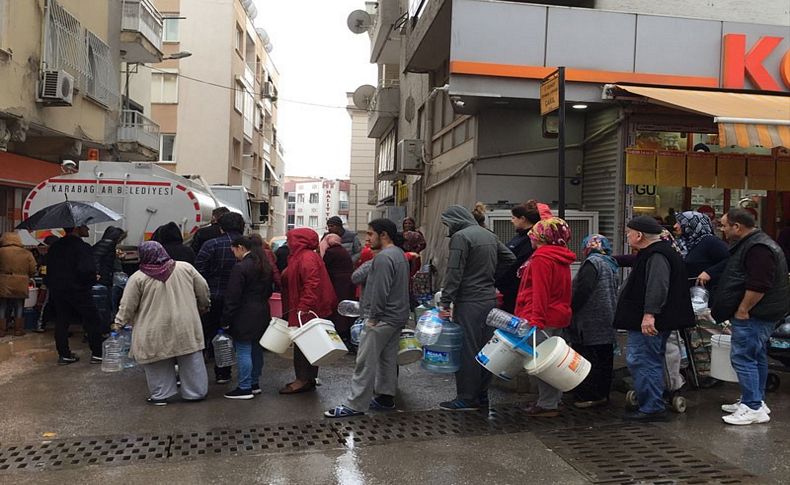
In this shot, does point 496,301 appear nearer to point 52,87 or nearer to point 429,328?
point 429,328

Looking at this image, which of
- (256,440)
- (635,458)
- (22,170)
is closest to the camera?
(635,458)

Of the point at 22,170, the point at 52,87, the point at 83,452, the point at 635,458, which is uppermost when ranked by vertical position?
the point at 52,87

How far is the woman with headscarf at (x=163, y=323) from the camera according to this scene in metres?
6.05

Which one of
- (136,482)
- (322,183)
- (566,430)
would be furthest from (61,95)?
(322,183)

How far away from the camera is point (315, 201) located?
10525 cm

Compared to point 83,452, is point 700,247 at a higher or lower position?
higher

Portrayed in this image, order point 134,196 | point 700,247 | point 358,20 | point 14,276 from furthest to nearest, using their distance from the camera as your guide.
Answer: point 358,20, point 134,196, point 14,276, point 700,247


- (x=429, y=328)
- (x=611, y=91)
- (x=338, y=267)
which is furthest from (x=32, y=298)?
(x=611, y=91)

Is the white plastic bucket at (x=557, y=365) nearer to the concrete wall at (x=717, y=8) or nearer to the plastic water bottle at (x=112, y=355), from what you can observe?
the plastic water bottle at (x=112, y=355)

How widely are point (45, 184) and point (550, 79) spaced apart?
7396 mm

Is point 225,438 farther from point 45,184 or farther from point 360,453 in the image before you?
point 45,184

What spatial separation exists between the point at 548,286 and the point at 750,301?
62.1 inches

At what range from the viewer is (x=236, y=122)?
34.4 metres

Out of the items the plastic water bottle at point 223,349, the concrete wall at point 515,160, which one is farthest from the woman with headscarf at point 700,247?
the plastic water bottle at point 223,349
